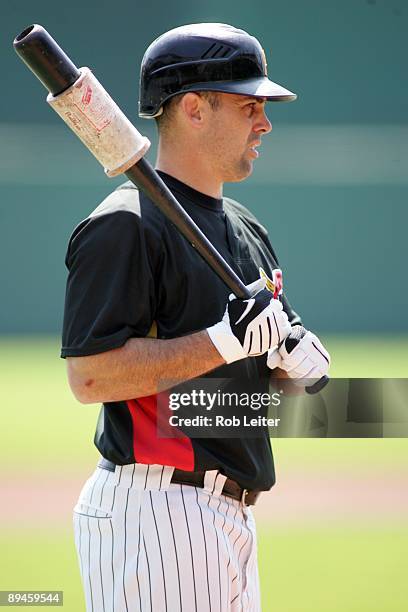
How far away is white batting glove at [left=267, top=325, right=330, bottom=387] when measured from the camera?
6.70 feet

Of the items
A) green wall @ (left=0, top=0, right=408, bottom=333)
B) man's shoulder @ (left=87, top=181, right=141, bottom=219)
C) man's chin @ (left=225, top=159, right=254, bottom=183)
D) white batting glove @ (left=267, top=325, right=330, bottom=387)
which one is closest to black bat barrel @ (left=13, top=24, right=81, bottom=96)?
man's shoulder @ (left=87, top=181, right=141, bottom=219)

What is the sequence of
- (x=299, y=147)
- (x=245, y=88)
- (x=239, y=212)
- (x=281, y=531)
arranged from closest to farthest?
(x=245, y=88) < (x=239, y=212) < (x=281, y=531) < (x=299, y=147)

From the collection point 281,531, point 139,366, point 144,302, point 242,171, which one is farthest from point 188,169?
point 281,531

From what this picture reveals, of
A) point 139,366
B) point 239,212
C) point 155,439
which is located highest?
point 239,212

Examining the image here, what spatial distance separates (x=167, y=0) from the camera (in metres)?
10.0

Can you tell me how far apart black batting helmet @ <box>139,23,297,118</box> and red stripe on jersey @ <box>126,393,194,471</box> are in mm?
631

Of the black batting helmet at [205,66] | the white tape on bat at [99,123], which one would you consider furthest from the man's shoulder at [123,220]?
the black batting helmet at [205,66]

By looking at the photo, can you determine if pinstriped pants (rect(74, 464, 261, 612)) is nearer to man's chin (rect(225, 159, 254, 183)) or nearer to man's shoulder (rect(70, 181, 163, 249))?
man's shoulder (rect(70, 181, 163, 249))

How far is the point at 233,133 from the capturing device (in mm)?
2020

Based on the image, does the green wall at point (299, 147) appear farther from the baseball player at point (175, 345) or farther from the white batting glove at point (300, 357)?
the baseball player at point (175, 345)

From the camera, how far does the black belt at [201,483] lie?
1.90 meters

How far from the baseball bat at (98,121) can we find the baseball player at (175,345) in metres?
0.09

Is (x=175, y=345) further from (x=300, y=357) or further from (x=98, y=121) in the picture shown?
(x=98, y=121)

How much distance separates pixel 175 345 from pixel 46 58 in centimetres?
58
